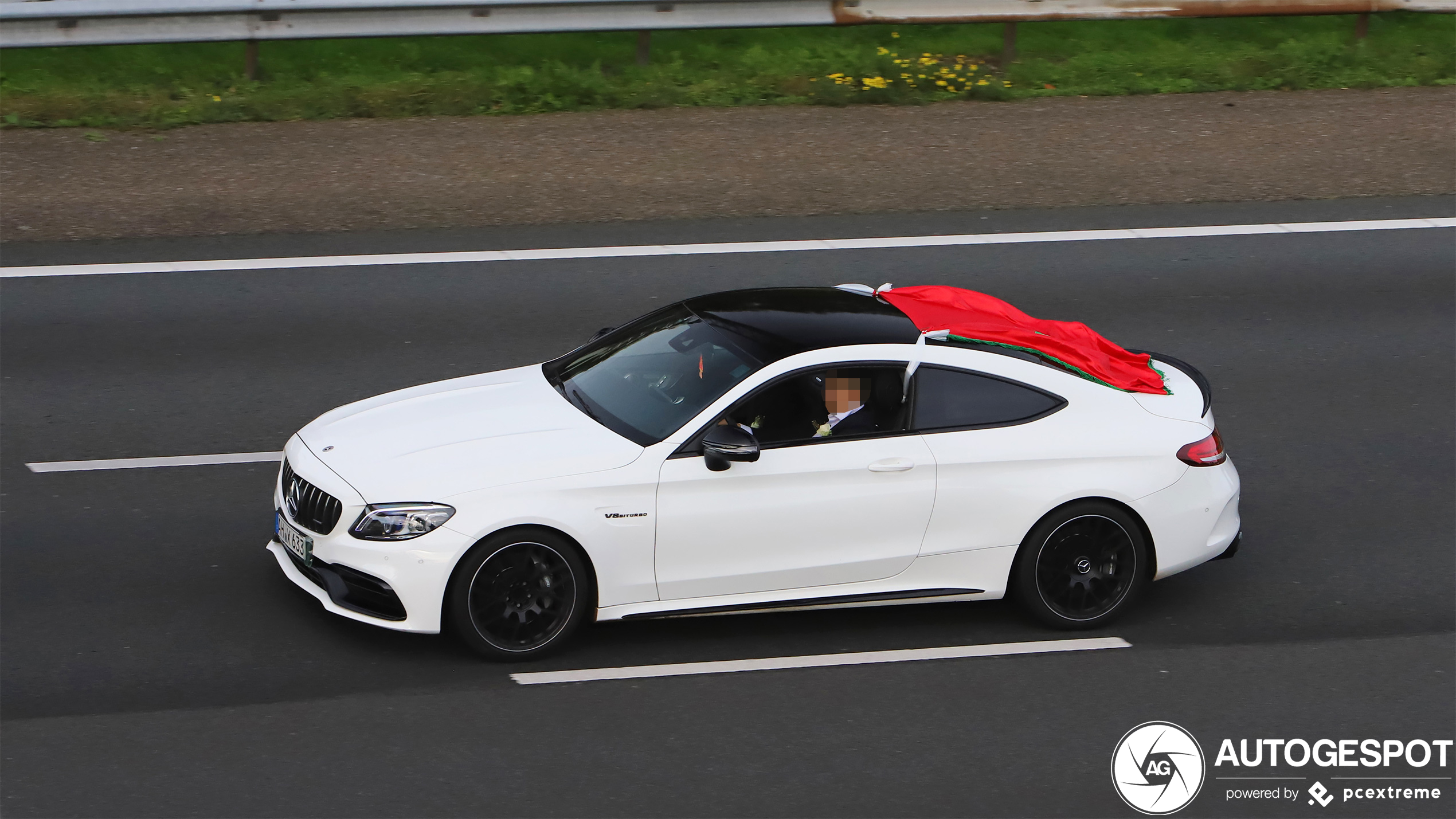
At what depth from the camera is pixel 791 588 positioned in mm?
7309

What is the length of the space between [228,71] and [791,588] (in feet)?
36.5

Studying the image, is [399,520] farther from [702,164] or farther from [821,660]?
[702,164]

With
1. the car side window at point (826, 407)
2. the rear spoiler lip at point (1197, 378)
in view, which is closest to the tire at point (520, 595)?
the car side window at point (826, 407)

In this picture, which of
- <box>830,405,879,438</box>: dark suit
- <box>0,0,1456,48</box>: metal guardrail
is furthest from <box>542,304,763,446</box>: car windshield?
<box>0,0,1456,48</box>: metal guardrail

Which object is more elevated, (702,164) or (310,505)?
(702,164)

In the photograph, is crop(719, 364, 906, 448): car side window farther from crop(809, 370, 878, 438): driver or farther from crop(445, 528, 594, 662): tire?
crop(445, 528, 594, 662): tire

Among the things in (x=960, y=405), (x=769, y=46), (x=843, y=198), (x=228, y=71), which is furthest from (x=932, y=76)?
(x=960, y=405)

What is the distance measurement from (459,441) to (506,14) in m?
9.50

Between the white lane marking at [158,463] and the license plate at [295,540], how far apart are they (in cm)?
170

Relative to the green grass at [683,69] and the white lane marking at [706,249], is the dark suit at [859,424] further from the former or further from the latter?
the green grass at [683,69]

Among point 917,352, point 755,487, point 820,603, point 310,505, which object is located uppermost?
point 917,352

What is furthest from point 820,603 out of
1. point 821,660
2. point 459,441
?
point 459,441

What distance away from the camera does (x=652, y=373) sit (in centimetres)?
768

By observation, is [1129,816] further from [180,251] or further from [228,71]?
[228,71]
